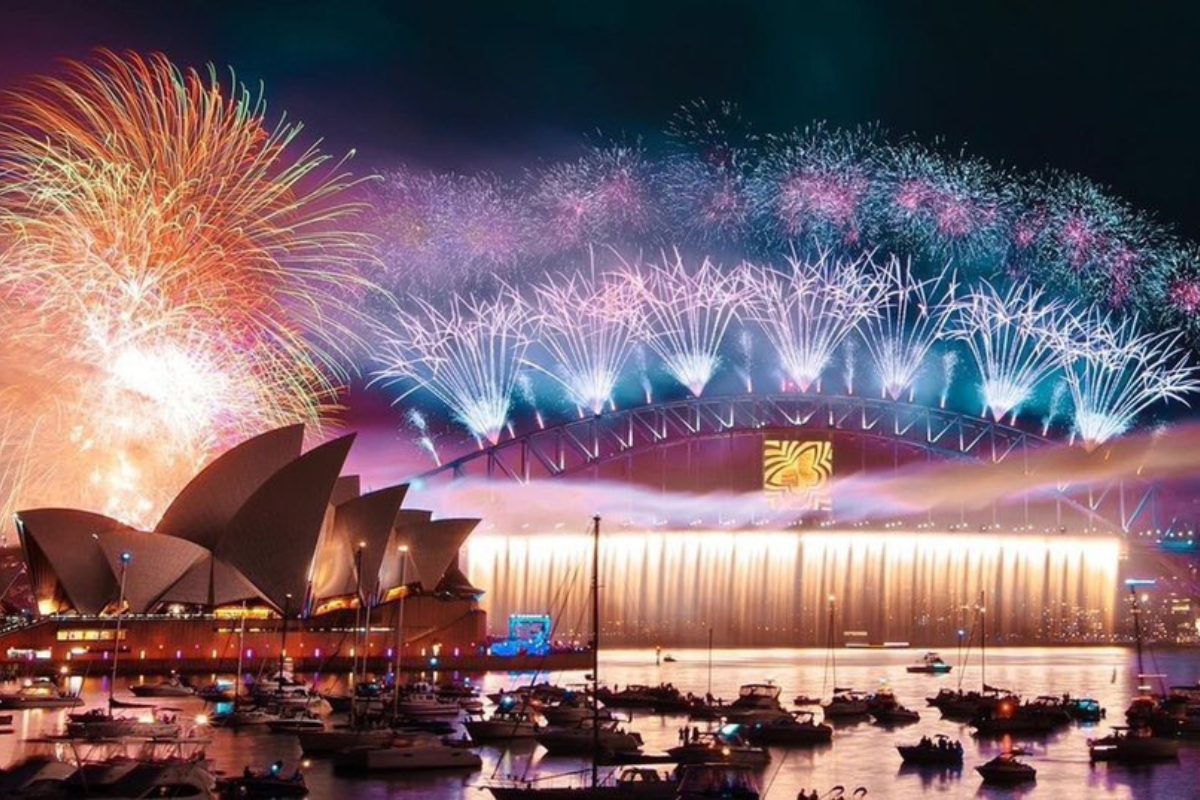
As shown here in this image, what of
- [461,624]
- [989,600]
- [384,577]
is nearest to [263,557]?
[384,577]

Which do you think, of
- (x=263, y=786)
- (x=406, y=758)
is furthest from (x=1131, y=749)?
(x=263, y=786)

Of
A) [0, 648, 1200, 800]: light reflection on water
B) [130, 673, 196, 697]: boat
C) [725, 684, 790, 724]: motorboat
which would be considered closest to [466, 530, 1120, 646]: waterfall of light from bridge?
[0, 648, 1200, 800]: light reflection on water

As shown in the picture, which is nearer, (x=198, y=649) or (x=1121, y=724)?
(x=1121, y=724)

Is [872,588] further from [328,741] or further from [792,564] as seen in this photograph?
[328,741]

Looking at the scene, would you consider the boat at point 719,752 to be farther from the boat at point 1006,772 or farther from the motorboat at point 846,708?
the motorboat at point 846,708

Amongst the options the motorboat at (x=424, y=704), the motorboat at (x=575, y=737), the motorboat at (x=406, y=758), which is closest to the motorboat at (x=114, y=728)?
the motorboat at (x=406, y=758)
